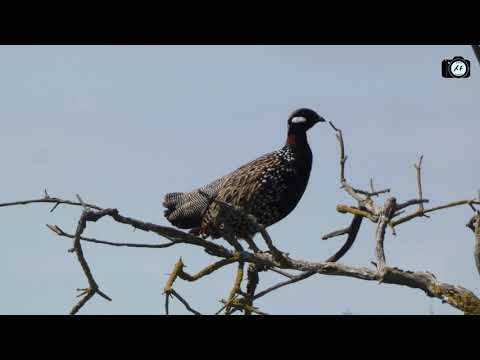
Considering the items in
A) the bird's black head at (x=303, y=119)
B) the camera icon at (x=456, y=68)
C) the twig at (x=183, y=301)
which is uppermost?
the bird's black head at (x=303, y=119)

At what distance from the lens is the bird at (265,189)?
289 inches

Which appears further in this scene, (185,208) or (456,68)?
(185,208)

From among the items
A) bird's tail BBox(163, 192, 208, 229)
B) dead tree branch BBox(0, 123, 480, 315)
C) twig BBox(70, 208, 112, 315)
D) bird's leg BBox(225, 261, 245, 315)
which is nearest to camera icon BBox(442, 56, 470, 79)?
dead tree branch BBox(0, 123, 480, 315)

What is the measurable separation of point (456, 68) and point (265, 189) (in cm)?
310

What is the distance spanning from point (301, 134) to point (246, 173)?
649 millimetres

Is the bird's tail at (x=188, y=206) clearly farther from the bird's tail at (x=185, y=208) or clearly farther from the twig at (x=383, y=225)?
the twig at (x=383, y=225)

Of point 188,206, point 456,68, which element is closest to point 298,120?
point 188,206

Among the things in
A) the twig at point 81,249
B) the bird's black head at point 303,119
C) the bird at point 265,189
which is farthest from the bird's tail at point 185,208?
the twig at point 81,249

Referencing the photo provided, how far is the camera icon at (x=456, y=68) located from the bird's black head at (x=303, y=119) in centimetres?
302

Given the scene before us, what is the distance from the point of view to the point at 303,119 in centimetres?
764

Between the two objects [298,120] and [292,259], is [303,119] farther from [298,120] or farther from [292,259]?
[292,259]

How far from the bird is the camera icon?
9.63ft

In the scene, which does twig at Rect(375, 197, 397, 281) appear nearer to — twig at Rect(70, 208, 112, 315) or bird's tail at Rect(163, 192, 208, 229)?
twig at Rect(70, 208, 112, 315)
